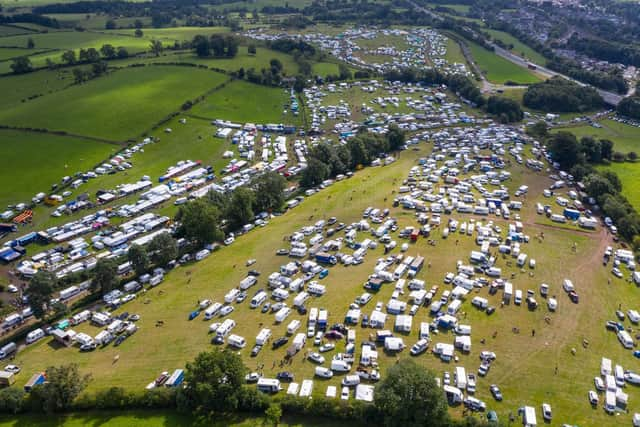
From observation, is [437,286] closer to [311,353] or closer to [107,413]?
[311,353]

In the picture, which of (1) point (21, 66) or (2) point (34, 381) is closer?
(2) point (34, 381)

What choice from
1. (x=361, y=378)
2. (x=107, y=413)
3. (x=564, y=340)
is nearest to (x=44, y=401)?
(x=107, y=413)

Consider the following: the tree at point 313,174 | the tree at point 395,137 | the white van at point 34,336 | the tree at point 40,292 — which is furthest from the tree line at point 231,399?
the tree at point 395,137

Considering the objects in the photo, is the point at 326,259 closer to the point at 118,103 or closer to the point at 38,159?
the point at 38,159

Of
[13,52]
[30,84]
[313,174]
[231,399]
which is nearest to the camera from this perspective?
[231,399]

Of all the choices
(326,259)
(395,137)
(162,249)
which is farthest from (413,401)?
Answer: (395,137)

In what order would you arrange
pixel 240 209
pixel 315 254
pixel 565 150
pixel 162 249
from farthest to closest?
pixel 565 150, pixel 240 209, pixel 315 254, pixel 162 249
